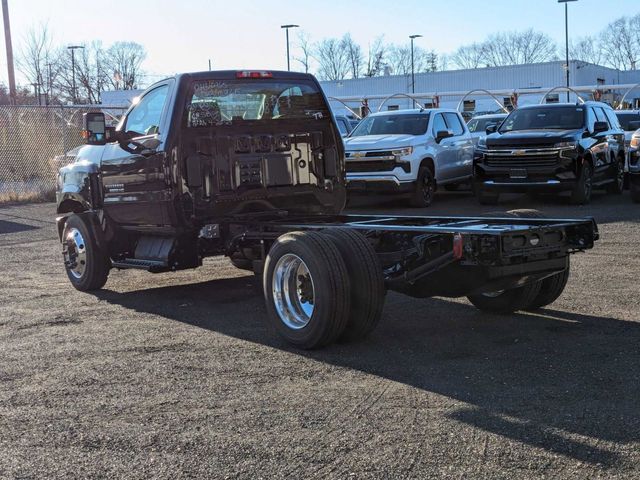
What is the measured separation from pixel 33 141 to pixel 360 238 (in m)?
19.4

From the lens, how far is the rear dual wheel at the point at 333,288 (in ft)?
18.9

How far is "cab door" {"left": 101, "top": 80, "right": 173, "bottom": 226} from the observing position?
779cm

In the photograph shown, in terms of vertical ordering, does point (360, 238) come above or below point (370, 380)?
above

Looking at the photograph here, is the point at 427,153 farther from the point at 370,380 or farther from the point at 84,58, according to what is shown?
the point at 84,58

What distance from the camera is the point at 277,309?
20.7 feet

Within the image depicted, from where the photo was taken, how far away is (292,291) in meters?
6.30

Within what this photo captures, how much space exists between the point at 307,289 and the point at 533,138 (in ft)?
34.2

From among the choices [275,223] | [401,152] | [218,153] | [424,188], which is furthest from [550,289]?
[424,188]

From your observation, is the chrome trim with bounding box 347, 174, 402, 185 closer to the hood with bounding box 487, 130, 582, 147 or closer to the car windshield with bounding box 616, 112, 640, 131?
the hood with bounding box 487, 130, 582, 147

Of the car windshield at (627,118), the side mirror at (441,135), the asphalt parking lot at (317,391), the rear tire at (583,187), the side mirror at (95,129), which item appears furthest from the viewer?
the car windshield at (627,118)

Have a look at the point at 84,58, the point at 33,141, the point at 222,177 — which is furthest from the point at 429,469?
the point at 84,58

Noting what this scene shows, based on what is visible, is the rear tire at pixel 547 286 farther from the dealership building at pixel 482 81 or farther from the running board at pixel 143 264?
the dealership building at pixel 482 81

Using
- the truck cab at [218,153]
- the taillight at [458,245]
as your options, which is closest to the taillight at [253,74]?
the truck cab at [218,153]

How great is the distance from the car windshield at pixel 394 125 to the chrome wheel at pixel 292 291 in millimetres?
10888
